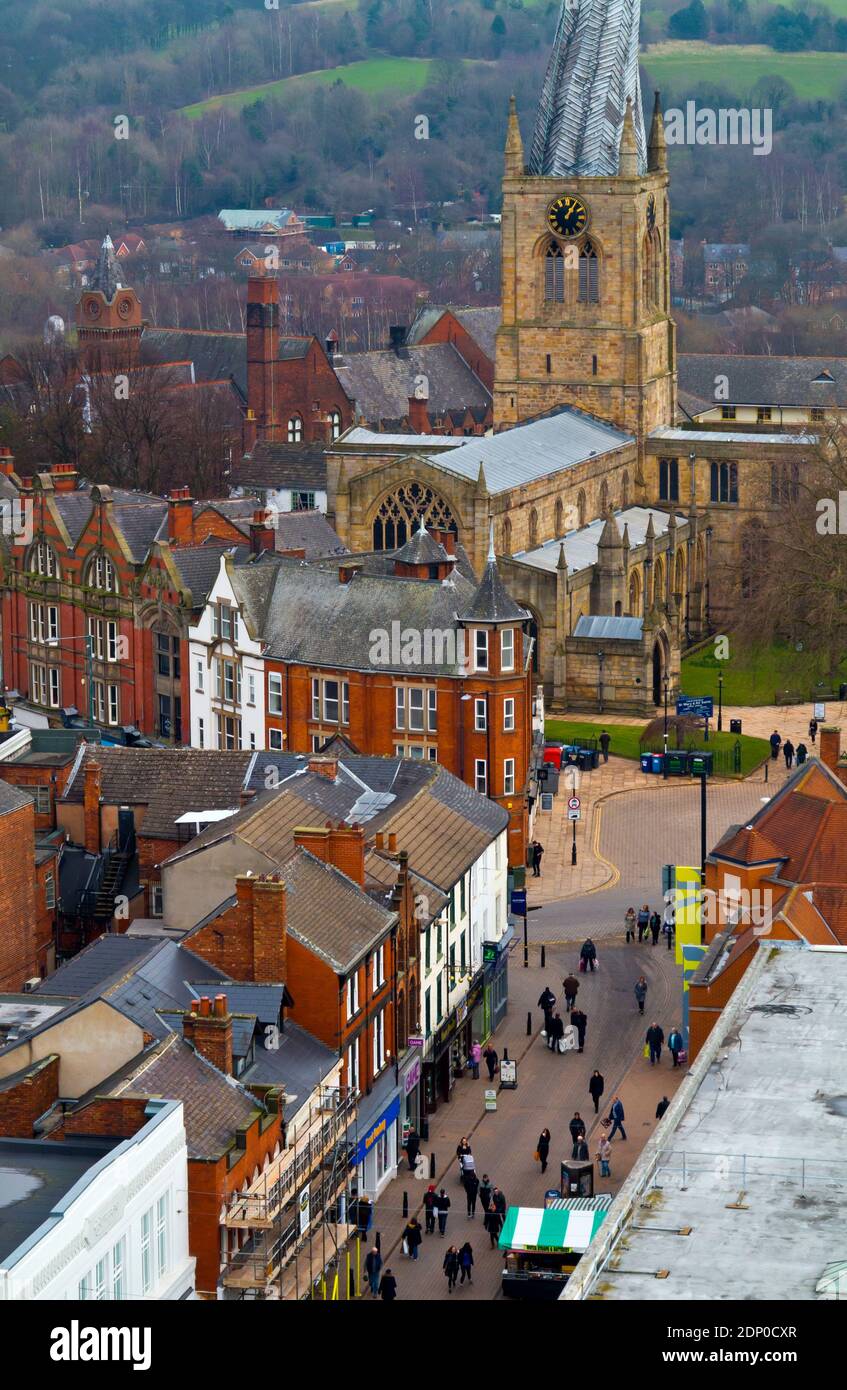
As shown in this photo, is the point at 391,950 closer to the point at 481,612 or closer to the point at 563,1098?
the point at 563,1098

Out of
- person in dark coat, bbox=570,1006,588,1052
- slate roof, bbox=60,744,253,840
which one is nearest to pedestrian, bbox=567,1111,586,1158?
person in dark coat, bbox=570,1006,588,1052

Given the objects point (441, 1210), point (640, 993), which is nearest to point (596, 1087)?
point (640, 993)

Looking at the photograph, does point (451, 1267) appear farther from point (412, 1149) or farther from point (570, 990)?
point (570, 990)

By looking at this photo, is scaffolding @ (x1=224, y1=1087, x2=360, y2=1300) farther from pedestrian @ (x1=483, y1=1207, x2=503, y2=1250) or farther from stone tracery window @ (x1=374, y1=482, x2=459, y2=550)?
stone tracery window @ (x1=374, y1=482, x2=459, y2=550)

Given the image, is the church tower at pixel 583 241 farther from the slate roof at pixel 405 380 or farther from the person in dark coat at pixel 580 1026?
the person in dark coat at pixel 580 1026

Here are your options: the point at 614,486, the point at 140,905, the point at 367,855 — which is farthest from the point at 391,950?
the point at 614,486

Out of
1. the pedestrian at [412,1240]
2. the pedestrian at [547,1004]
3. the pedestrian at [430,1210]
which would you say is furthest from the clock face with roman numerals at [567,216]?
the pedestrian at [412,1240]
